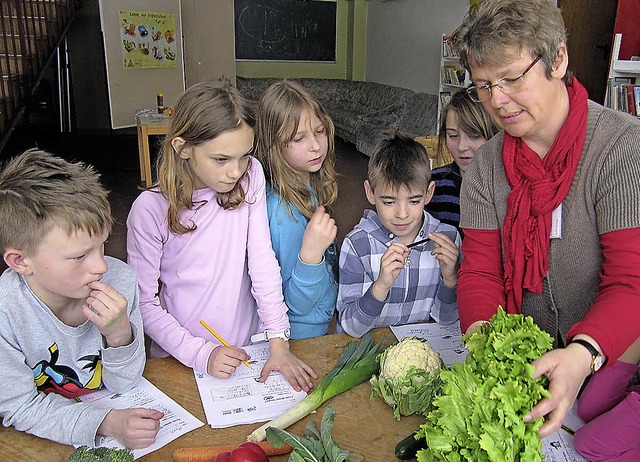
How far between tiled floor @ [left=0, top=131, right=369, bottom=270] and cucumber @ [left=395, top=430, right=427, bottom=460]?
12.0 feet

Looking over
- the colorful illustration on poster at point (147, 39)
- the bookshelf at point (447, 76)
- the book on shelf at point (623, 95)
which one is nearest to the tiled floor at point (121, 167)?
the colorful illustration on poster at point (147, 39)

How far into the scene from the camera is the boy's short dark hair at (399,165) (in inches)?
68.7

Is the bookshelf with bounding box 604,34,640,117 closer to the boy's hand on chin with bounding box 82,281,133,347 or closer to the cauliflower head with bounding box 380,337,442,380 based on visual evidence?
the cauliflower head with bounding box 380,337,442,380

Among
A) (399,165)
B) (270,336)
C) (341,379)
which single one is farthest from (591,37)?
(341,379)

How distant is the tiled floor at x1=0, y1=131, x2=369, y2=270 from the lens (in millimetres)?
5402

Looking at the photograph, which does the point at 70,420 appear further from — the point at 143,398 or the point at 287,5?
the point at 287,5

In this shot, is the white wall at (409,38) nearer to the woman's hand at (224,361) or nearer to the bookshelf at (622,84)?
the bookshelf at (622,84)

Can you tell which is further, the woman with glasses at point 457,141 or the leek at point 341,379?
the woman with glasses at point 457,141

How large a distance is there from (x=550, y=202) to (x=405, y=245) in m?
0.53

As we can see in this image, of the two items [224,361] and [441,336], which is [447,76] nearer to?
[441,336]

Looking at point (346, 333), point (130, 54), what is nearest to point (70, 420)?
point (346, 333)

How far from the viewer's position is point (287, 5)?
10.9 meters

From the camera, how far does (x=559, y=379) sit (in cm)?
96

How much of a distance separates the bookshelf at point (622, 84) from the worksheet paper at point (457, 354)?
144 inches
